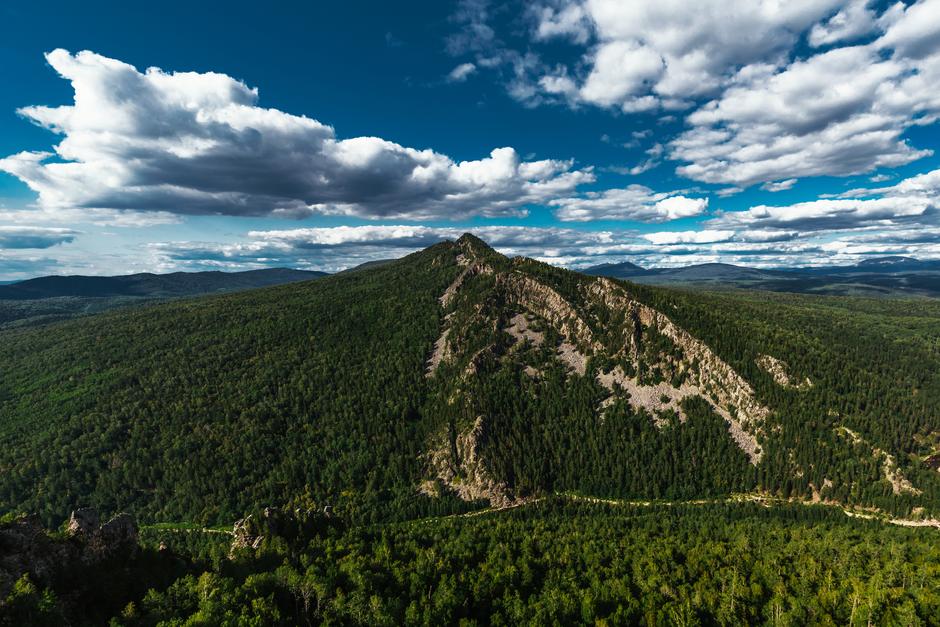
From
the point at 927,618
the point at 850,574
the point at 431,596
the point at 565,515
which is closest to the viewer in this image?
the point at 927,618

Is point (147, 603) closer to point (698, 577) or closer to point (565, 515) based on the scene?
point (698, 577)

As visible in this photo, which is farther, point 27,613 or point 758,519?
point 758,519

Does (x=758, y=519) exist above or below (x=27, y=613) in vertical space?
below

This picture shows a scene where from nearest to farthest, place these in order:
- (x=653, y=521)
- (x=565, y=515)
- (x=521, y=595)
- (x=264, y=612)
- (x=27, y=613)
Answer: (x=27, y=613) → (x=264, y=612) → (x=521, y=595) → (x=653, y=521) → (x=565, y=515)

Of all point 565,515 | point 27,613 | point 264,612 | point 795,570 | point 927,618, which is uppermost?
point 27,613

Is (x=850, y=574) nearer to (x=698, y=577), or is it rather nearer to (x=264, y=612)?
(x=698, y=577)

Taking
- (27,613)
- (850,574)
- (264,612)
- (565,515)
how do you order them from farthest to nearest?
(565,515) < (850,574) < (264,612) < (27,613)

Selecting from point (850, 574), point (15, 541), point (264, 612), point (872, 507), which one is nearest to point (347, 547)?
point (264, 612)

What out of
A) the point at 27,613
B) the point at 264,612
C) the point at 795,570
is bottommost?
the point at 795,570

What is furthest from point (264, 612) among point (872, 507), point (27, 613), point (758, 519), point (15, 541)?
point (872, 507)
